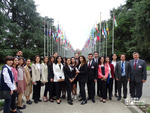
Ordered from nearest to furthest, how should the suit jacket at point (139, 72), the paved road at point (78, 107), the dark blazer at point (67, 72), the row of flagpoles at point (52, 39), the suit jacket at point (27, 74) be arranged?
the paved road at point (78, 107) < the suit jacket at point (27, 74) < the suit jacket at point (139, 72) < the dark blazer at point (67, 72) < the row of flagpoles at point (52, 39)

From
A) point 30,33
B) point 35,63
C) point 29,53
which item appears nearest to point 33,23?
point 30,33

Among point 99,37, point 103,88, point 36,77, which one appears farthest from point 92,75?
point 99,37

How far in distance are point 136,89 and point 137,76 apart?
1.85 feet

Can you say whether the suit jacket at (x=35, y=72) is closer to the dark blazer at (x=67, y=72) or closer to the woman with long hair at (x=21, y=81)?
the woman with long hair at (x=21, y=81)

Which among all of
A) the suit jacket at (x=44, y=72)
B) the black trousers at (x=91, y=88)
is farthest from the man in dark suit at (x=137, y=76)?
the suit jacket at (x=44, y=72)

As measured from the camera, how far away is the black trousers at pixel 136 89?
5.53 meters

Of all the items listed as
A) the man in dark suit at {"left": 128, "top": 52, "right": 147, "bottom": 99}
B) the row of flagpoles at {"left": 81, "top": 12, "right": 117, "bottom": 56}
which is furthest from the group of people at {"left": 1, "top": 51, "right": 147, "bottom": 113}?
the row of flagpoles at {"left": 81, "top": 12, "right": 117, "bottom": 56}

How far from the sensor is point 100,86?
6062 millimetres

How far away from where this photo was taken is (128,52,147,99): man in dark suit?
550cm

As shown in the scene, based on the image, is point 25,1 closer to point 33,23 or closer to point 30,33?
point 33,23

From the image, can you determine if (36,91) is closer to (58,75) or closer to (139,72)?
(58,75)

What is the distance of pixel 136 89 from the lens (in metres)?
5.60

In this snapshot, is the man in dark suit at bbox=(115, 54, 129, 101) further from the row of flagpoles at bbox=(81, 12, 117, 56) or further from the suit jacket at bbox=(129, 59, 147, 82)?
the row of flagpoles at bbox=(81, 12, 117, 56)

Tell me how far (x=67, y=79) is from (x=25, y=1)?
1265 inches
